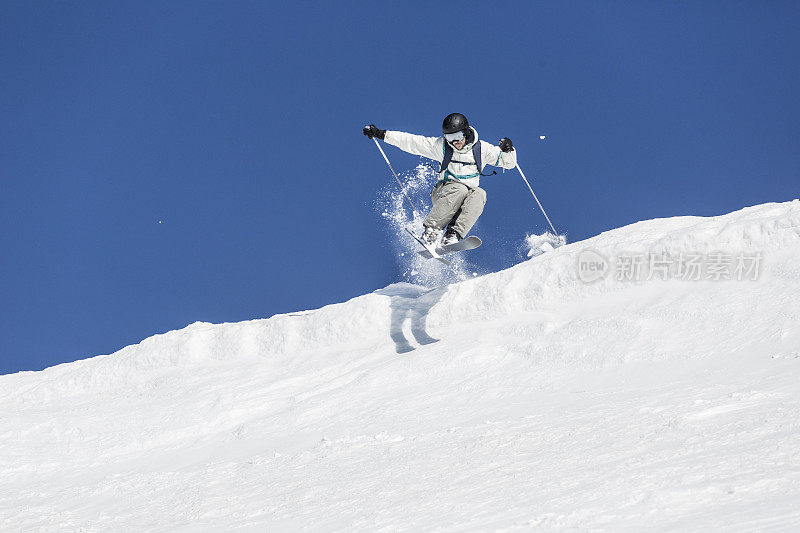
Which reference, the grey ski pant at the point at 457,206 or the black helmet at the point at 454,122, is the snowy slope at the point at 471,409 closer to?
the grey ski pant at the point at 457,206

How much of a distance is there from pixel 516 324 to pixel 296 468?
4.20 m

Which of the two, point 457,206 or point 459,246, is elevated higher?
point 457,206

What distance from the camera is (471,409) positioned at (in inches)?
316

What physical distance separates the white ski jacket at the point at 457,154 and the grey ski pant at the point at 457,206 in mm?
122

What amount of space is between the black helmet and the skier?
0.26 meters

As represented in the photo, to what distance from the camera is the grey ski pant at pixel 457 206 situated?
1160 cm

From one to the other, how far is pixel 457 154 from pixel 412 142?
779 mm

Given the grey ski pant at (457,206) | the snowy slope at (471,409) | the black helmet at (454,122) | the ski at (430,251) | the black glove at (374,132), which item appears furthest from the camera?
the black glove at (374,132)

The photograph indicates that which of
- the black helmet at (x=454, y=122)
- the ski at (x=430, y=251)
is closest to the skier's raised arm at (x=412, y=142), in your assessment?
the black helmet at (x=454, y=122)

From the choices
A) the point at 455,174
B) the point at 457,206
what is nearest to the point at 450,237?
the point at 457,206

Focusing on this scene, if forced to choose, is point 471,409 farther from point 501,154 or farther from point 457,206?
point 501,154

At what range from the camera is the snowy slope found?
500cm

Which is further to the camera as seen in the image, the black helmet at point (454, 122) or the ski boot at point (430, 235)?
the ski boot at point (430, 235)

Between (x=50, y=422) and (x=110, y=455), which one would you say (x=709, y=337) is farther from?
(x=50, y=422)
